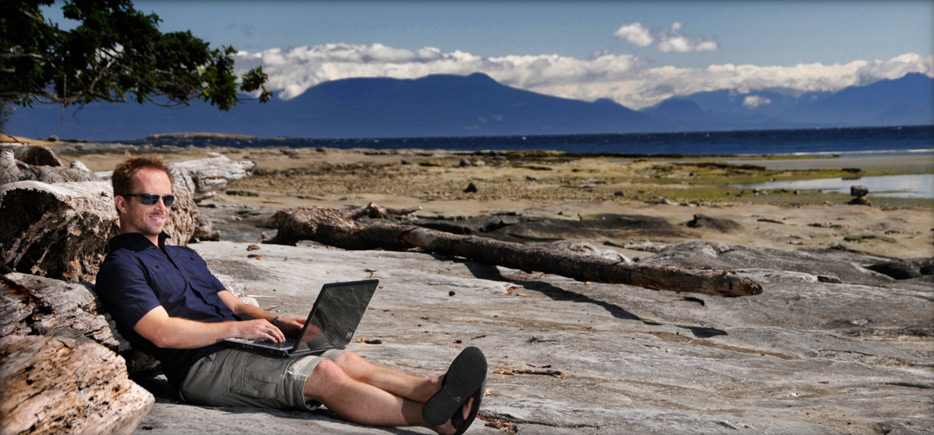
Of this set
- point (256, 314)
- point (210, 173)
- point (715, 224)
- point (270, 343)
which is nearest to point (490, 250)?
point (256, 314)

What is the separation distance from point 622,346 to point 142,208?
4450 mm

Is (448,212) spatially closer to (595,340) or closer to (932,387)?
(595,340)

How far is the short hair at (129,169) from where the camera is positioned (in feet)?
14.2

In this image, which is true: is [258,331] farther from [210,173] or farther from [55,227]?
[210,173]

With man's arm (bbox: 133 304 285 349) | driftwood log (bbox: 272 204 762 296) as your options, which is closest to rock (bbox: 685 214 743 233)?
driftwood log (bbox: 272 204 762 296)

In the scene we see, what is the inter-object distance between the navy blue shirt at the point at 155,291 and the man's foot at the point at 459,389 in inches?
54.5

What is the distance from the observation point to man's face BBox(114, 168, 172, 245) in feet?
14.2

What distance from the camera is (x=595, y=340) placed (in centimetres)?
681

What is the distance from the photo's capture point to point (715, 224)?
17500mm

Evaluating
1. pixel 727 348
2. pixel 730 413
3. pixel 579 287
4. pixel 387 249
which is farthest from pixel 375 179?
pixel 730 413

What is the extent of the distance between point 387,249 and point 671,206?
1332 cm

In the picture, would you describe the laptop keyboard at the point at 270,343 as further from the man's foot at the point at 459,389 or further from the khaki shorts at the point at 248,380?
the man's foot at the point at 459,389

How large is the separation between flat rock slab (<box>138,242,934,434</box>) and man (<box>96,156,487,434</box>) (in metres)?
0.14

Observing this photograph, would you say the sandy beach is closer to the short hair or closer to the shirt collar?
the short hair
